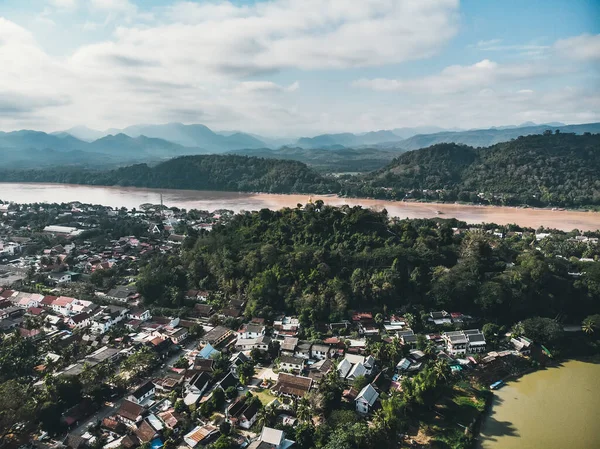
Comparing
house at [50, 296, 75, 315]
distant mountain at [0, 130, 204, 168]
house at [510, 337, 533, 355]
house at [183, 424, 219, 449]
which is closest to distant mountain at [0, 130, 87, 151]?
distant mountain at [0, 130, 204, 168]

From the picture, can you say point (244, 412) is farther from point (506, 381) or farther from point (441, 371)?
point (506, 381)

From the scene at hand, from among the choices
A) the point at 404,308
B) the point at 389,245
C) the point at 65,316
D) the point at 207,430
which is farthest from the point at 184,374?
the point at 389,245

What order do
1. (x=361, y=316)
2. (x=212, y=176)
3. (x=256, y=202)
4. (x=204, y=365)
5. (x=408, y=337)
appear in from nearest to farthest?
(x=204, y=365)
(x=408, y=337)
(x=361, y=316)
(x=256, y=202)
(x=212, y=176)

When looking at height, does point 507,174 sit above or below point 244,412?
above

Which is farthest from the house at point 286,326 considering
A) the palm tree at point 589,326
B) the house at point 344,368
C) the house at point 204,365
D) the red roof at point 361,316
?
the palm tree at point 589,326

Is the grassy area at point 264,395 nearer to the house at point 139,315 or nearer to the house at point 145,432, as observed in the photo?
the house at point 145,432

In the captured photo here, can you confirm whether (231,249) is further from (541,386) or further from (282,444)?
(541,386)

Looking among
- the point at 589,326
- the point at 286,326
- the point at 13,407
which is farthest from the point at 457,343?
the point at 13,407
